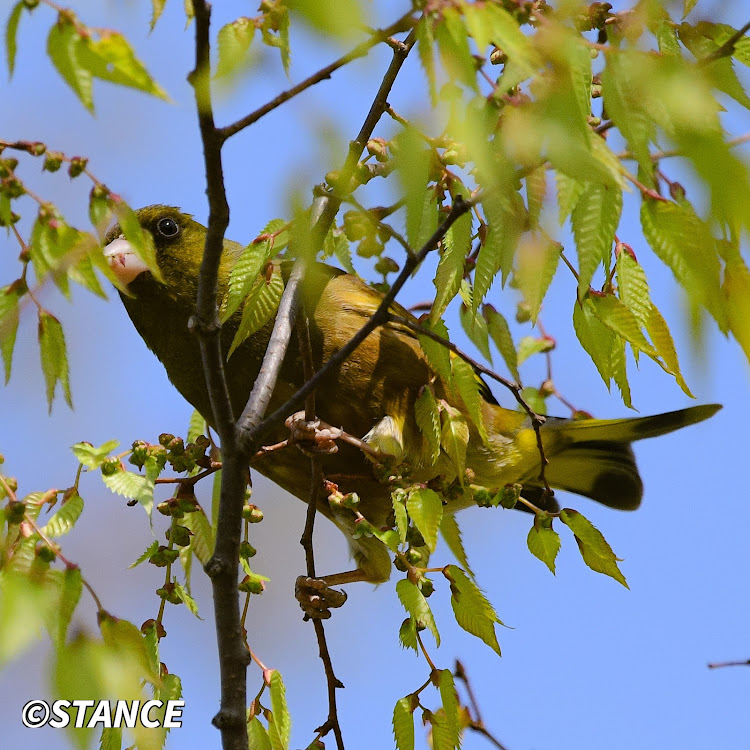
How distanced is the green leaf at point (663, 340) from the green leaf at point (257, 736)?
1231 mm

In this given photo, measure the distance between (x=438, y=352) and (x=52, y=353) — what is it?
786 mm

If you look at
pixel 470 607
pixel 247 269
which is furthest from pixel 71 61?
pixel 470 607

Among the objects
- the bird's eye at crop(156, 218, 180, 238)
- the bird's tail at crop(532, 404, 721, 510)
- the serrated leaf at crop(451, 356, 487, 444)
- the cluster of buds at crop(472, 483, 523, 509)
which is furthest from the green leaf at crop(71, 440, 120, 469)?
the bird's tail at crop(532, 404, 721, 510)

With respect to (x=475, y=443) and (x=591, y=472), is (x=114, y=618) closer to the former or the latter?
(x=475, y=443)

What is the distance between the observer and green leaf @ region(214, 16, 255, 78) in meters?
1.60

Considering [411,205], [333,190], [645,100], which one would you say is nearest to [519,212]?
[411,205]

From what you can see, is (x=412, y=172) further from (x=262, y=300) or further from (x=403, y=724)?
(x=403, y=724)

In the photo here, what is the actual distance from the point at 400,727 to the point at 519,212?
1.17m

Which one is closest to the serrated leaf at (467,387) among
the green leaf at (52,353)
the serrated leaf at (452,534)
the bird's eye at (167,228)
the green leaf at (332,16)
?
the serrated leaf at (452,534)

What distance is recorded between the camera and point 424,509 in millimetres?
2051

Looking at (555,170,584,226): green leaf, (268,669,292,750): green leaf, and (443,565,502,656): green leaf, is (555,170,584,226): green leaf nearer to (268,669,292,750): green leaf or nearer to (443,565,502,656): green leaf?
(443,565,502,656): green leaf

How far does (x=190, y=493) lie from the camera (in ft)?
7.64

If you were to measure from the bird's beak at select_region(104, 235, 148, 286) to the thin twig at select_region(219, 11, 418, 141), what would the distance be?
1.70 meters

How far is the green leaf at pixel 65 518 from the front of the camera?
1.84 m
